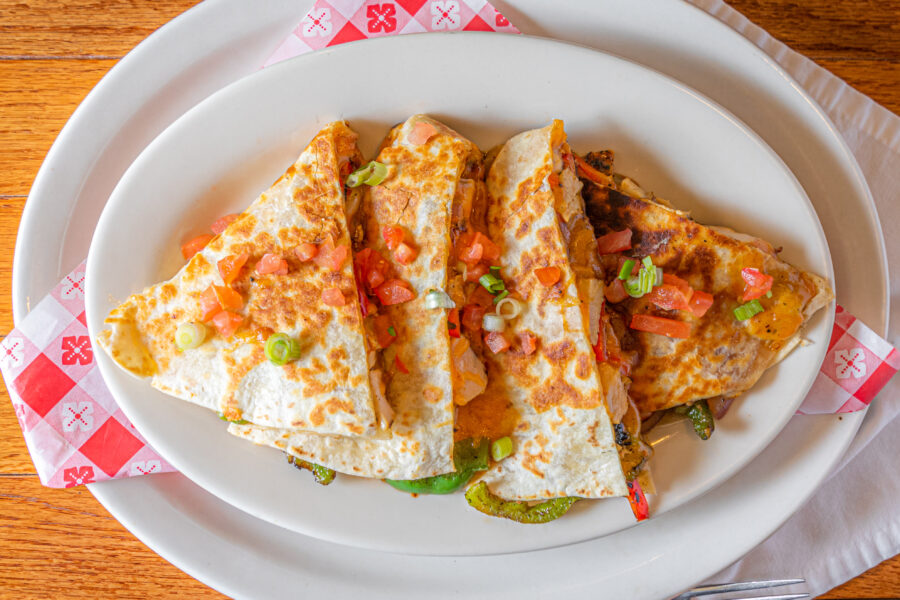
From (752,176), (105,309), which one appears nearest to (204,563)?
(105,309)

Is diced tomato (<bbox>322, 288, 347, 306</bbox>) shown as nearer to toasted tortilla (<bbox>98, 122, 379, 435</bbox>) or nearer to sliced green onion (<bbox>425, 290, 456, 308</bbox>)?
toasted tortilla (<bbox>98, 122, 379, 435</bbox>)

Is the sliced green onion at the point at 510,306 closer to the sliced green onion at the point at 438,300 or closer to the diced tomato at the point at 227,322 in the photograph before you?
the sliced green onion at the point at 438,300

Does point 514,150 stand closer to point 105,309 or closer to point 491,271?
point 491,271

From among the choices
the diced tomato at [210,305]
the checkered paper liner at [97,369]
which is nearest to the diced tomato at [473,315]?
the diced tomato at [210,305]

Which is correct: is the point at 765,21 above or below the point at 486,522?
above

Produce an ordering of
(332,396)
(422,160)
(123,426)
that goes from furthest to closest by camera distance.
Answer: (123,426) → (422,160) → (332,396)

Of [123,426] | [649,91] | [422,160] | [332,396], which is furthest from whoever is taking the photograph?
[123,426]
